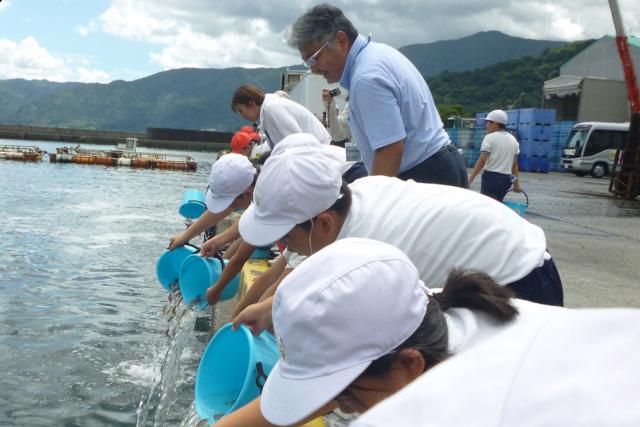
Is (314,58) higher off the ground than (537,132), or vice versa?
(314,58)

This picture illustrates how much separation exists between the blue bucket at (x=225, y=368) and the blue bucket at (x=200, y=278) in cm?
143

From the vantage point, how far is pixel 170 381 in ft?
14.9

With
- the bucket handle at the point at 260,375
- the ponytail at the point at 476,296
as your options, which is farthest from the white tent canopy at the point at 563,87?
the ponytail at the point at 476,296

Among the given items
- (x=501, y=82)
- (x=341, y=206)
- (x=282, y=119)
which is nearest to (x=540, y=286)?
(x=341, y=206)

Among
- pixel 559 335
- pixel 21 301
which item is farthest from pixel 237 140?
pixel 559 335

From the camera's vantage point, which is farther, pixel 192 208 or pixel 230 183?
pixel 192 208

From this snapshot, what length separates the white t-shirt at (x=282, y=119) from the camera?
4.35m

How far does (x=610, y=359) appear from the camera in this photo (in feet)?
2.54

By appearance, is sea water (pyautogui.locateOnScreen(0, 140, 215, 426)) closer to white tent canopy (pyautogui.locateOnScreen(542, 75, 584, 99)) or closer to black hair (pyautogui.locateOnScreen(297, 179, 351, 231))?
black hair (pyautogui.locateOnScreen(297, 179, 351, 231))

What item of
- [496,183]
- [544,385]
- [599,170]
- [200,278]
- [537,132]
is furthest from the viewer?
[599,170]

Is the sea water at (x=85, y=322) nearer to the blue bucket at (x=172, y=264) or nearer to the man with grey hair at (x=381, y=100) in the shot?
the blue bucket at (x=172, y=264)

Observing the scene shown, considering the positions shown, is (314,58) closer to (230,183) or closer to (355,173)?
(355,173)

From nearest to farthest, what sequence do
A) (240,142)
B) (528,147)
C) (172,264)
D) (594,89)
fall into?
1. (172,264)
2. (240,142)
3. (528,147)
4. (594,89)

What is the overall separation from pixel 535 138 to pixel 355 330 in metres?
27.2
